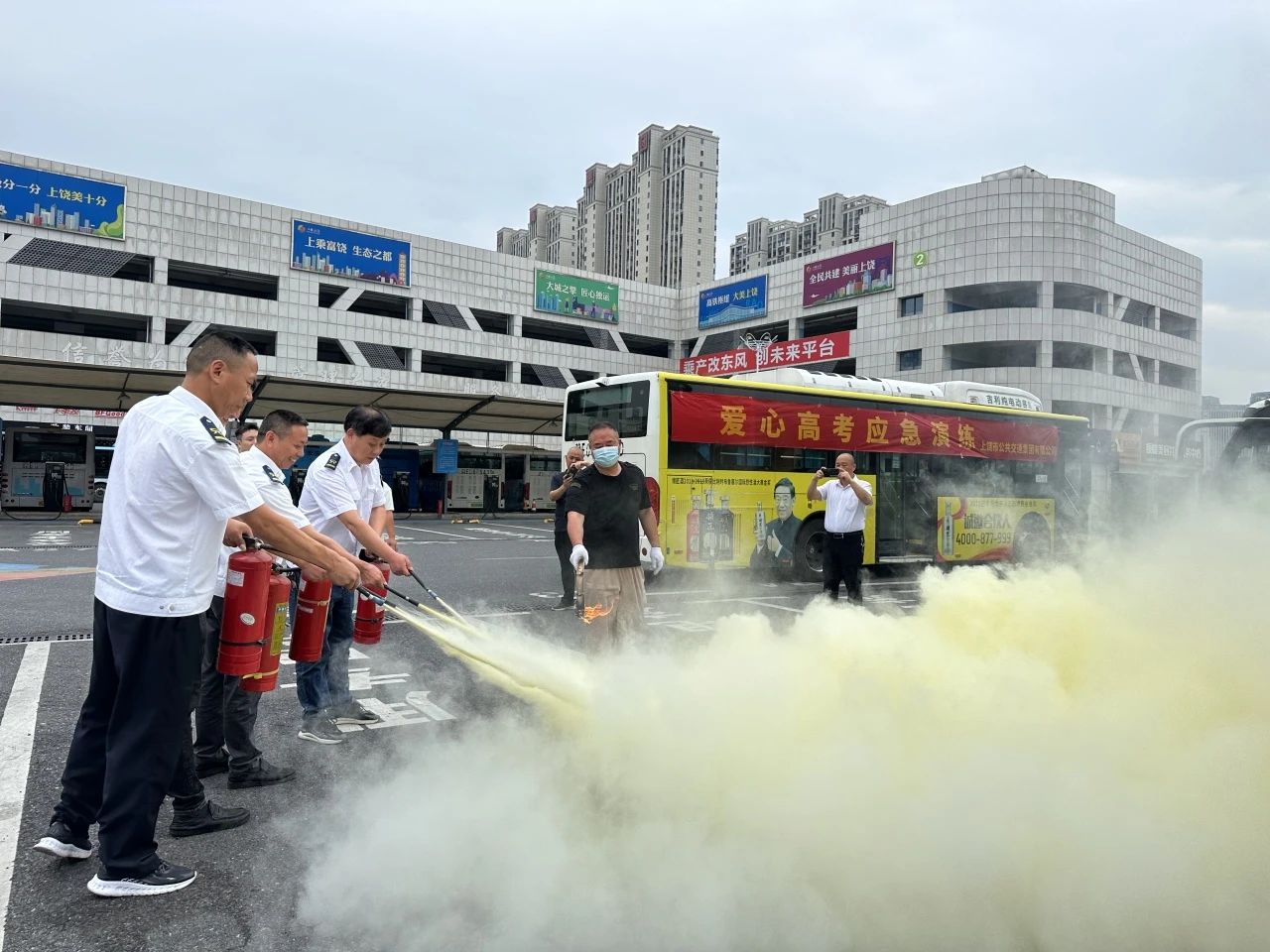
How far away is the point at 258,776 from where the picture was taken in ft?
12.7

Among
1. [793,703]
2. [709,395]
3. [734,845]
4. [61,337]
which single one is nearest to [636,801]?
[734,845]

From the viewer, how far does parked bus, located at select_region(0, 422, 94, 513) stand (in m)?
27.3

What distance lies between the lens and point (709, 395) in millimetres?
11281

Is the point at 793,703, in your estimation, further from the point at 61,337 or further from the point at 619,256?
the point at 619,256

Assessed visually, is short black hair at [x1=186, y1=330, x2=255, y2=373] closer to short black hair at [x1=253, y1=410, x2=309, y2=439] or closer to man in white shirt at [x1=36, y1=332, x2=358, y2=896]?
man in white shirt at [x1=36, y1=332, x2=358, y2=896]

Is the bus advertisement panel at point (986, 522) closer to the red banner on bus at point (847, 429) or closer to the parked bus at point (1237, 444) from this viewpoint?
the red banner on bus at point (847, 429)

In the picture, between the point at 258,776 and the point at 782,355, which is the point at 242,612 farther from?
the point at 782,355

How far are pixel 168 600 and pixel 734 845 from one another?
85.3 inches

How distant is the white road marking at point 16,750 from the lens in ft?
10.0

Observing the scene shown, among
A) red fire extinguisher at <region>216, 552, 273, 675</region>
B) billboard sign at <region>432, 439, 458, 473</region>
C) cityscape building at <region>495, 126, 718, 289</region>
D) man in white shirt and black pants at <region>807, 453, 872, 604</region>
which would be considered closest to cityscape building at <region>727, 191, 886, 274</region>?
cityscape building at <region>495, 126, 718, 289</region>

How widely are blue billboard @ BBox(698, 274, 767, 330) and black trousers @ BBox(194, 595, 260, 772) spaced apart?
4779cm

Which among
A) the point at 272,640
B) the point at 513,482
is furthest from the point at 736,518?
the point at 513,482

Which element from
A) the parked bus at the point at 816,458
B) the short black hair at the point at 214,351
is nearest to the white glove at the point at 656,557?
the short black hair at the point at 214,351

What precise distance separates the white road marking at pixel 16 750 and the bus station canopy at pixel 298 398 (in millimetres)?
16316
